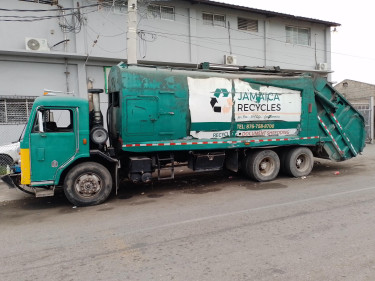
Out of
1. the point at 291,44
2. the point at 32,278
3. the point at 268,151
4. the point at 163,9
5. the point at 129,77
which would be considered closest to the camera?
the point at 32,278

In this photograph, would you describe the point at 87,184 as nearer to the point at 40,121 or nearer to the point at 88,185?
the point at 88,185

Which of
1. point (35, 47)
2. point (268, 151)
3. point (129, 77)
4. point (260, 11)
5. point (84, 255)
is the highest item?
point (260, 11)

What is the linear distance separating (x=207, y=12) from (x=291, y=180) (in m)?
11.0

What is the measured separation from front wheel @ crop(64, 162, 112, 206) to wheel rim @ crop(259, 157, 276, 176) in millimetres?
4458

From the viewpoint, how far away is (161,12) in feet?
49.6

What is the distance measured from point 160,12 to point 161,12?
0.07 m

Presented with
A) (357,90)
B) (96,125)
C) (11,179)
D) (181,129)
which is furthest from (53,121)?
(357,90)

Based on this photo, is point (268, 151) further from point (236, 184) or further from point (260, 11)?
point (260, 11)

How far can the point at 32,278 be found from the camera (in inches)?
141

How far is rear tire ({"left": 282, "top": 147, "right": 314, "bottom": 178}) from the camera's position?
930 centimetres

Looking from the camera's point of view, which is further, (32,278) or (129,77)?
(129,77)

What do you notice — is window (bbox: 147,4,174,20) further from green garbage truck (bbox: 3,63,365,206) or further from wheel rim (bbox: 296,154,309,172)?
wheel rim (bbox: 296,154,309,172)

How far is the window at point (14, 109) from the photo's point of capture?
40.5ft

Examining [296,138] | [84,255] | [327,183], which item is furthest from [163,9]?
[84,255]
